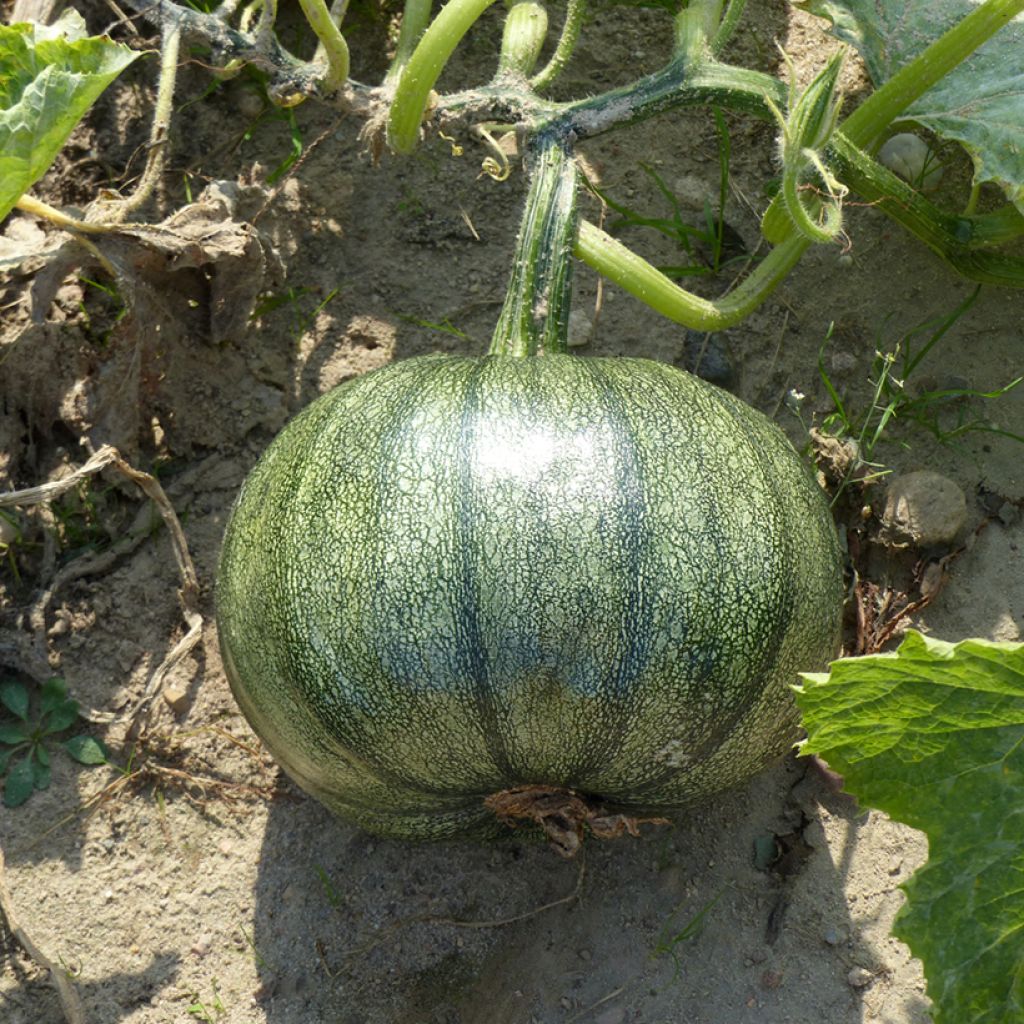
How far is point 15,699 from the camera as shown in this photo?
311cm

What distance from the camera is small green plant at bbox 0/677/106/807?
10.0ft

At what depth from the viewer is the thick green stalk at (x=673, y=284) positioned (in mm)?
2867

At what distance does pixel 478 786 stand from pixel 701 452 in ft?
2.54

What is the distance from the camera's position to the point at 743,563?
7.59 feet

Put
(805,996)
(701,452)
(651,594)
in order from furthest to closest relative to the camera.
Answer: (805,996)
(701,452)
(651,594)

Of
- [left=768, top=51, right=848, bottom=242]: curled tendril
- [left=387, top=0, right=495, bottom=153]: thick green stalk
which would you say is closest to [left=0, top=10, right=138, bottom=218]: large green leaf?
[left=387, top=0, right=495, bottom=153]: thick green stalk

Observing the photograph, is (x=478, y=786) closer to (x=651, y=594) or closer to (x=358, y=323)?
(x=651, y=594)

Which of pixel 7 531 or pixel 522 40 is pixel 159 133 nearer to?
pixel 522 40

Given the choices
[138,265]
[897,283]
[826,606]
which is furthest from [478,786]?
[897,283]

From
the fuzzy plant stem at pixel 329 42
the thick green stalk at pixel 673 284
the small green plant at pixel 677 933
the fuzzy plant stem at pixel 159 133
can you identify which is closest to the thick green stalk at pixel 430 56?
the fuzzy plant stem at pixel 329 42

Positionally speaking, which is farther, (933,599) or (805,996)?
(933,599)

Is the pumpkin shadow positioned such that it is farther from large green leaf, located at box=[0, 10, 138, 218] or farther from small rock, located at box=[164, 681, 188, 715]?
large green leaf, located at box=[0, 10, 138, 218]

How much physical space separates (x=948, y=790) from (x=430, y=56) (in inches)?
75.3

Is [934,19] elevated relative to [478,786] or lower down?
elevated
